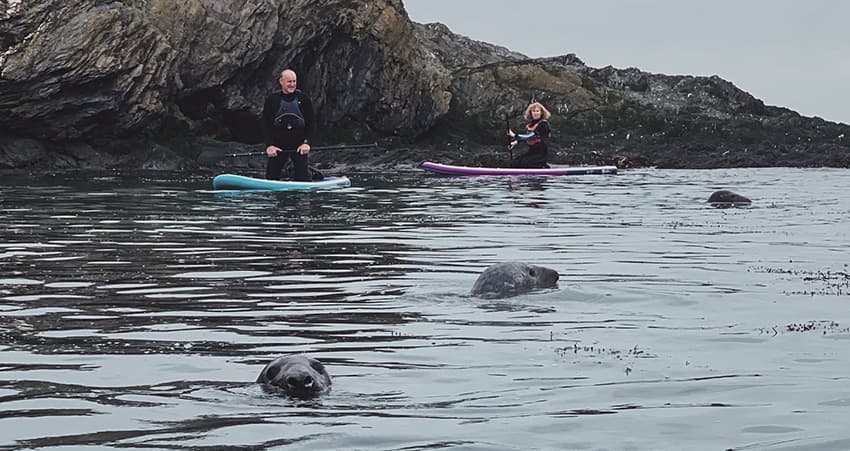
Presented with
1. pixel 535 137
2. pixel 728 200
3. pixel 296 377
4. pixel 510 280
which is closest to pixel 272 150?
pixel 728 200

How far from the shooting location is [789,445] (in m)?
5.21

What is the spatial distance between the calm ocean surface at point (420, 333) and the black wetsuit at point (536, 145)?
1236 cm

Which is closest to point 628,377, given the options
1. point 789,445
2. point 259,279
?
point 789,445

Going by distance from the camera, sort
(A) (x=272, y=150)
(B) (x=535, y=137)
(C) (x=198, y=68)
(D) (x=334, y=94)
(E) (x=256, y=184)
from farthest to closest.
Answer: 1. (D) (x=334, y=94)
2. (C) (x=198, y=68)
3. (B) (x=535, y=137)
4. (E) (x=256, y=184)
5. (A) (x=272, y=150)

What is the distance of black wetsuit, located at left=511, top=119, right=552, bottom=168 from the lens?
2967 centimetres

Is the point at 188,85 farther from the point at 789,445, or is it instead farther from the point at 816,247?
the point at 789,445

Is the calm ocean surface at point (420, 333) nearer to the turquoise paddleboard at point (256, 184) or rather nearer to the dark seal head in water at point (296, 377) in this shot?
the dark seal head in water at point (296, 377)

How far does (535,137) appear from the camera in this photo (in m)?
30.1

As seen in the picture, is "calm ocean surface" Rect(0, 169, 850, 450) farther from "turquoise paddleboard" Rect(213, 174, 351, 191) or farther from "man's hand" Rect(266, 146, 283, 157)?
"turquoise paddleboard" Rect(213, 174, 351, 191)

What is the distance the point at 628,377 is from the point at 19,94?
24.1 m

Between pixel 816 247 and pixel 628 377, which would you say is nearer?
pixel 628 377

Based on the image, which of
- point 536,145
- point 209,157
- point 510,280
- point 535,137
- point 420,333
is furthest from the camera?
point 209,157

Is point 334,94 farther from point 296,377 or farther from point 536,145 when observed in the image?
point 296,377

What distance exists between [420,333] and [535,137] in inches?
871
